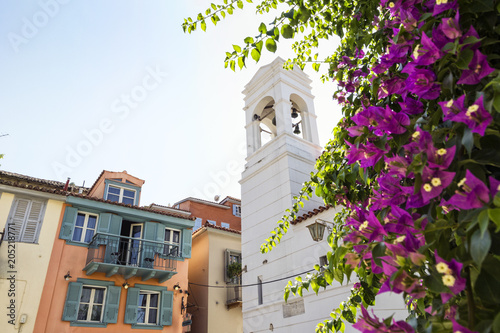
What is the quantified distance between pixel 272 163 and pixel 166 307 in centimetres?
753

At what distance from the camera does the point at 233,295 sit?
57.8 ft

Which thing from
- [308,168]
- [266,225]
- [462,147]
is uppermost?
[308,168]

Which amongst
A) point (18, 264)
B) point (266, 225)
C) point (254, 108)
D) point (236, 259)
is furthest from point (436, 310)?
point (236, 259)

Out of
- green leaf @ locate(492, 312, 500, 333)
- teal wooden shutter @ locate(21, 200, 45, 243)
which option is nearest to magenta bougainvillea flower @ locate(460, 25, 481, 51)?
green leaf @ locate(492, 312, 500, 333)

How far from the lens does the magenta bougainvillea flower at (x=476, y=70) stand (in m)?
0.89

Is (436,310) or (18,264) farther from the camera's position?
(18,264)

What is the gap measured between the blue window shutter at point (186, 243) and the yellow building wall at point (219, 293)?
5.83 ft

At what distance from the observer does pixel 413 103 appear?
46.8 inches

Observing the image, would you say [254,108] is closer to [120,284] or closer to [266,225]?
[266,225]

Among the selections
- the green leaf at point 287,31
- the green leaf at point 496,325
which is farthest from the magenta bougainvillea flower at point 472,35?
the green leaf at point 287,31

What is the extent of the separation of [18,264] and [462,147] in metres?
15.0

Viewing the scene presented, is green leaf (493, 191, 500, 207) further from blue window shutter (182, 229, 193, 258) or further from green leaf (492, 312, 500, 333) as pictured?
blue window shutter (182, 229, 193, 258)

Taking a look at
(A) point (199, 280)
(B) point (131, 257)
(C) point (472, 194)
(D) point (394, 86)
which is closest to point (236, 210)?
(A) point (199, 280)

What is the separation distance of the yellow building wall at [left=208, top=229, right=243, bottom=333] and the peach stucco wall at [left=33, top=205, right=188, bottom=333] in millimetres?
2041
